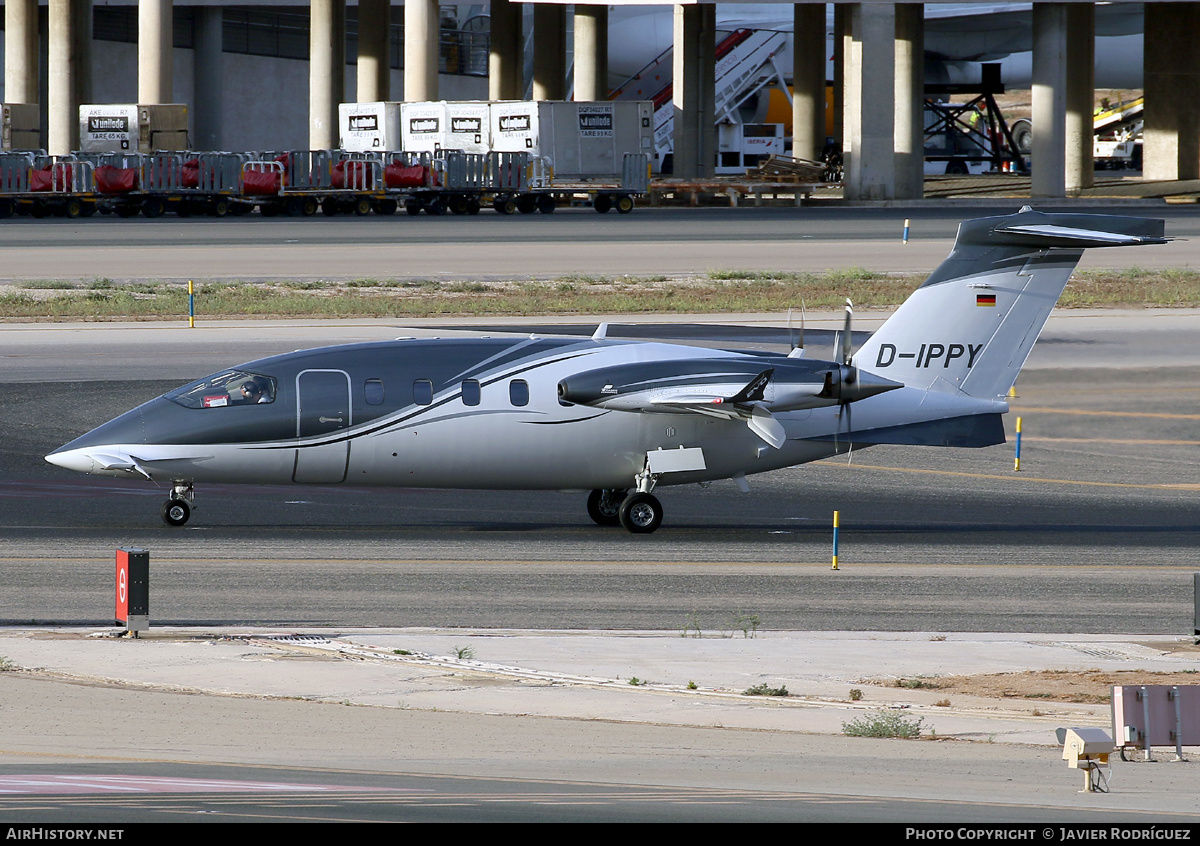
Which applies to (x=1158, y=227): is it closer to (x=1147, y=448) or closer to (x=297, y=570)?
(x=1147, y=448)

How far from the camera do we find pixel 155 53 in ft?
275

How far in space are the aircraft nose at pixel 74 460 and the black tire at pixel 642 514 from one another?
8470mm

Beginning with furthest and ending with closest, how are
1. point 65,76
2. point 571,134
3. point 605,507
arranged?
point 65,76, point 571,134, point 605,507

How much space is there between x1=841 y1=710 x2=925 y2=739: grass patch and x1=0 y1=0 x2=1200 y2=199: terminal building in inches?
2715

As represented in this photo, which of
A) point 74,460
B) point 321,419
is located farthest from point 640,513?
point 74,460

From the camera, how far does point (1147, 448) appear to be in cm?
3409

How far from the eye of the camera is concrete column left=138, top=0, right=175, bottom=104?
83312 millimetres

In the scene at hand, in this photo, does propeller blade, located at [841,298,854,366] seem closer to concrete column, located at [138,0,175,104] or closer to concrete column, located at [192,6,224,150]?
concrete column, located at [138,0,175,104]

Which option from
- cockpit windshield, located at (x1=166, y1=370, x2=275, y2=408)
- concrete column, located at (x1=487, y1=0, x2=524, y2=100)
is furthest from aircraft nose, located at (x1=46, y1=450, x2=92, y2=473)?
concrete column, located at (x1=487, y1=0, x2=524, y2=100)

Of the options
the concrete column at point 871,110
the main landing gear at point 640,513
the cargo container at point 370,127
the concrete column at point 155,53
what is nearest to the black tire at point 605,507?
the main landing gear at point 640,513

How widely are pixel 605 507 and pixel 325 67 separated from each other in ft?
240

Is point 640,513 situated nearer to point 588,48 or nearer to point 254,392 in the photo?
point 254,392

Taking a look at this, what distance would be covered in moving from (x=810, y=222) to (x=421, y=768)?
209 ft

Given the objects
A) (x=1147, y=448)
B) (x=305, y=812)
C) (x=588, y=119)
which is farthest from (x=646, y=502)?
(x=588, y=119)
